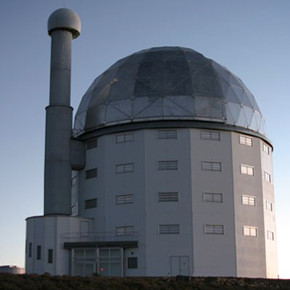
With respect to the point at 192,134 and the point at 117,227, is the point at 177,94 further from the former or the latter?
the point at 117,227

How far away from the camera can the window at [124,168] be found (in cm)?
4347

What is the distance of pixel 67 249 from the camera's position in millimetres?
42500

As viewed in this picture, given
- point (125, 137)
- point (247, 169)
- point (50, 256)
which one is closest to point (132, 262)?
point (50, 256)

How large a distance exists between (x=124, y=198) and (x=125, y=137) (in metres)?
4.58

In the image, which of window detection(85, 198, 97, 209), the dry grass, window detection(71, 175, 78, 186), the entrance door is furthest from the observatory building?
the dry grass

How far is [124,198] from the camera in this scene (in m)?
43.3

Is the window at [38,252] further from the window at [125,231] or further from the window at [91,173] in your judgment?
the window at [91,173]

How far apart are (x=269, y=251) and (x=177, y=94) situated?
13.9m

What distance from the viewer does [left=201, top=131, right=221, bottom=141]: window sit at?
4378cm

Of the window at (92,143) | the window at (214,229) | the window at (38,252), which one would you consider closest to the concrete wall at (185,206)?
the window at (214,229)

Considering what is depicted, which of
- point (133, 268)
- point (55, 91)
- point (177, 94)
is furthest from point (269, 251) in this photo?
point (55, 91)

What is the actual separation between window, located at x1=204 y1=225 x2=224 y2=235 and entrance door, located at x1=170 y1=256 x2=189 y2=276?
2401 millimetres

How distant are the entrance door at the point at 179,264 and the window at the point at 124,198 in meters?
5.12

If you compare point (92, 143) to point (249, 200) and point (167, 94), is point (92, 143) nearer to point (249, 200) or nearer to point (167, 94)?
point (167, 94)
